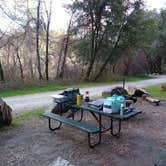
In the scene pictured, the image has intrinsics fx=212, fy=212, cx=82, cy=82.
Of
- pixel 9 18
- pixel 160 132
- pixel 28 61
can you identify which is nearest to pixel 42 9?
pixel 9 18

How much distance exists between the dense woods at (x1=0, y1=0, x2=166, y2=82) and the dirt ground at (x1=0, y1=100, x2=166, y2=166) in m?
10.3

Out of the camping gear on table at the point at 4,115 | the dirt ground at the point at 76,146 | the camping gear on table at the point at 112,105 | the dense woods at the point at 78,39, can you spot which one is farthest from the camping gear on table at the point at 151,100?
the dense woods at the point at 78,39

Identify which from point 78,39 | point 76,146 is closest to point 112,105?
point 76,146

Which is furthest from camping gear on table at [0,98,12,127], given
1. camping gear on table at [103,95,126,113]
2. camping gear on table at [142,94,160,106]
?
camping gear on table at [142,94,160,106]

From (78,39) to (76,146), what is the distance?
46.1ft

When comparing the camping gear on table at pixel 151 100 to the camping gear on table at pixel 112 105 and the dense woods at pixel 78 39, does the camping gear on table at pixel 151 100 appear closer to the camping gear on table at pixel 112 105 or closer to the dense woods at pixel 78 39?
the camping gear on table at pixel 112 105

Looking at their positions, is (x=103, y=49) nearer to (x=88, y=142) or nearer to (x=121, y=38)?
(x=121, y=38)

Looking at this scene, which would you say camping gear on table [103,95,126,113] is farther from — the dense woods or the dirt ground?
the dense woods

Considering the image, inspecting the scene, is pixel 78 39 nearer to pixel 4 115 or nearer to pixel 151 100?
pixel 151 100

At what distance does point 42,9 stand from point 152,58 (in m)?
20.2

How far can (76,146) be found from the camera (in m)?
3.68

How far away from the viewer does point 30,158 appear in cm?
327

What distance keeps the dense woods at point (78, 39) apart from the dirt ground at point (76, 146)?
10319mm

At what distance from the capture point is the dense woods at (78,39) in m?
14.8
